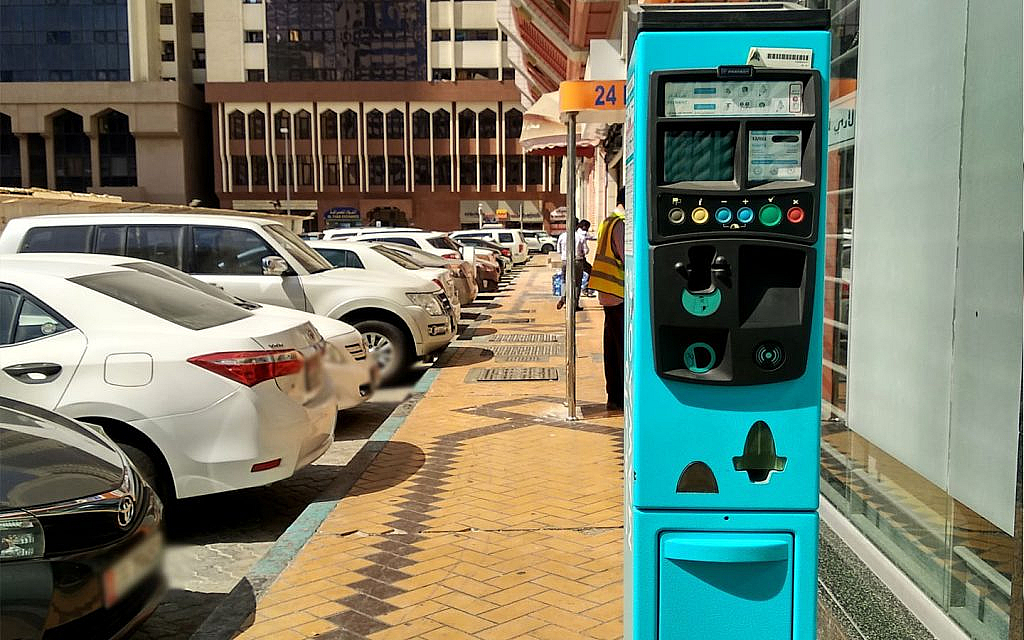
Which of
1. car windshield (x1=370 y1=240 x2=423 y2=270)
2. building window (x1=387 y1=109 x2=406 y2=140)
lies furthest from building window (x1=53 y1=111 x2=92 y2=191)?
car windshield (x1=370 y1=240 x2=423 y2=270)

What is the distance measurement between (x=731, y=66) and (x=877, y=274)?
1.74 m

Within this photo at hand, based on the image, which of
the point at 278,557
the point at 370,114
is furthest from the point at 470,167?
the point at 278,557

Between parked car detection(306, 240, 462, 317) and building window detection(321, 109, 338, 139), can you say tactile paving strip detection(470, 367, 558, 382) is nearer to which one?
parked car detection(306, 240, 462, 317)

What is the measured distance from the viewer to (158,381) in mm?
5523

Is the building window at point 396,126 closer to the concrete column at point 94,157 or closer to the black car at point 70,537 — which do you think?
the concrete column at point 94,157

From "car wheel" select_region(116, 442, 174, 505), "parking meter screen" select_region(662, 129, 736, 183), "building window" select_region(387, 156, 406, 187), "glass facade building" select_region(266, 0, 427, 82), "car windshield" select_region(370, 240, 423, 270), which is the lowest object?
"car wheel" select_region(116, 442, 174, 505)

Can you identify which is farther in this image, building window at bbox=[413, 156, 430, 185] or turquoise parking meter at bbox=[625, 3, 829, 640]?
building window at bbox=[413, 156, 430, 185]

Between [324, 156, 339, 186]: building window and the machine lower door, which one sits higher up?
[324, 156, 339, 186]: building window

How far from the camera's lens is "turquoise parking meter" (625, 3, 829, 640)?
291 cm

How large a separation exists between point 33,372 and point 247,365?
1163 mm

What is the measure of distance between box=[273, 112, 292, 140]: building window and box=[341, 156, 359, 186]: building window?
4964mm

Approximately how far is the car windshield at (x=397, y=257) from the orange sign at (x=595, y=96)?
6.51 m

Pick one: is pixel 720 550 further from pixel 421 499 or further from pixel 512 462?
pixel 512 462

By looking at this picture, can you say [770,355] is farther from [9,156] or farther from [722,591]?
[9,156]
